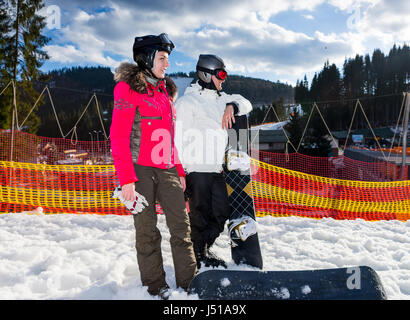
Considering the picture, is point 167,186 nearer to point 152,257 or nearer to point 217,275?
point 152,257

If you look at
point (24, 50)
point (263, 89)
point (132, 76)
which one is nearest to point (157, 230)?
point (132, 76)

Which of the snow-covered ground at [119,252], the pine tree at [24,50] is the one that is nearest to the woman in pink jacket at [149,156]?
the snow-covered ground at [119,252]

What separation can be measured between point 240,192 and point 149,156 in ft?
3.25

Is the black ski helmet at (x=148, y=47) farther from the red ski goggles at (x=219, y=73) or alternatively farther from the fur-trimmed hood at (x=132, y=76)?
the red ski goggles at (x=219, y=73)

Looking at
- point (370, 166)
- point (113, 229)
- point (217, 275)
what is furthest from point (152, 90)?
point (370, 166)

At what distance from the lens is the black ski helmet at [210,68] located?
8.00 feet

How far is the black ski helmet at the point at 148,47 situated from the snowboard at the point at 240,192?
0.94 meters

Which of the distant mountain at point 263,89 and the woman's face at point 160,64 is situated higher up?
the distant mountain at point 263,89

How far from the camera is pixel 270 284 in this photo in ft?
5.77

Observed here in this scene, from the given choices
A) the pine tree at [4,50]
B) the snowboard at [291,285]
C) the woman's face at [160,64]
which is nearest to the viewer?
the snowboard at [291,285]

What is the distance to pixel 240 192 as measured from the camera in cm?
249

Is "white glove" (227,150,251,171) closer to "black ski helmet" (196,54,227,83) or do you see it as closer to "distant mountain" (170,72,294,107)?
"black ski helmet" (196,54,227,83)

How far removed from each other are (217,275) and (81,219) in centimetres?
299

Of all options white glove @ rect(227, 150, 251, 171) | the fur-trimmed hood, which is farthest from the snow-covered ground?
the fur-trimmed hood
